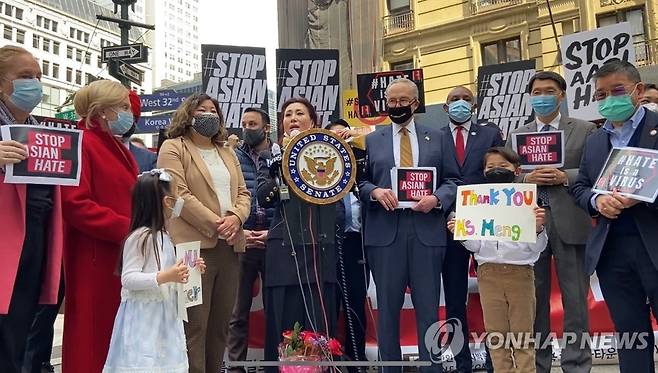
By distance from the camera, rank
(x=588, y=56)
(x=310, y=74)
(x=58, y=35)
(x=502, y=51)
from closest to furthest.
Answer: (x=588, y=56) → (x=310, y=74) → (x=502, y=51) → (x=58, y=35)

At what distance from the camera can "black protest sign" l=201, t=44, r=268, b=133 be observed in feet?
21.4

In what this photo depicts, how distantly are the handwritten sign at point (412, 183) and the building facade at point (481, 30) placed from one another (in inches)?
537

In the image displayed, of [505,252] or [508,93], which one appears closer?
[505,252]

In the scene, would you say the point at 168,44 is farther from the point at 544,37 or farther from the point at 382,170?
the point at 382,170

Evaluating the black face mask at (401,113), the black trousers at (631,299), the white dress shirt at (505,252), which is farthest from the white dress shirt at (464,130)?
the black trousers at (631,299)

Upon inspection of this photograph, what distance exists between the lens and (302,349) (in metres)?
3.36

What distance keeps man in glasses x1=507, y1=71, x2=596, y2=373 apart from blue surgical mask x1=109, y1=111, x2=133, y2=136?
2.53 metres

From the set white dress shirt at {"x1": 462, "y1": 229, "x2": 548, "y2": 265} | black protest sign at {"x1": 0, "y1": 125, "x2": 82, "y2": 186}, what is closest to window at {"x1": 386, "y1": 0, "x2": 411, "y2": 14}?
white dress shirt at {"x1": 462, "y1": 229, "x2": 548, "y2": 265}

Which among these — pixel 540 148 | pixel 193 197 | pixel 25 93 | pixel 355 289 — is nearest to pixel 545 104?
pixel 540 148

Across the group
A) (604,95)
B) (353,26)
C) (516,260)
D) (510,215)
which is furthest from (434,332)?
(353,26)

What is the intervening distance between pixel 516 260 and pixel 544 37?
15134 mm

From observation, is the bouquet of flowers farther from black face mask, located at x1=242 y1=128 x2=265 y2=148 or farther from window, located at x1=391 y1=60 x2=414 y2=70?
window, located at x1=391 y1=60 x2=414 y2=70

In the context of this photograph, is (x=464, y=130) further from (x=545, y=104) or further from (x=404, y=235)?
(x=404, y=235)

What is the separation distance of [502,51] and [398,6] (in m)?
4.18
